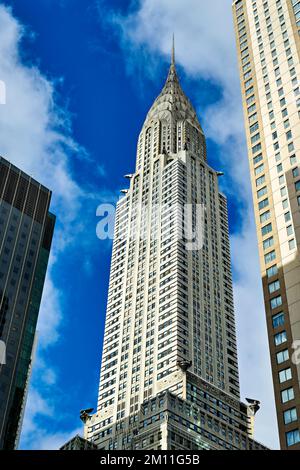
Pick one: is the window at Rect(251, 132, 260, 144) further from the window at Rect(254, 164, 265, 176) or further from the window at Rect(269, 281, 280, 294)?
the window at Rect(269, 281, 280, 294)

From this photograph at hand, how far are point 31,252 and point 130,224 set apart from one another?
145 ft

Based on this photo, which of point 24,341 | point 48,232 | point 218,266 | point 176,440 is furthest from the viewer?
point 218,266

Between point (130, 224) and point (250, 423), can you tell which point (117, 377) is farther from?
point (130, 224)

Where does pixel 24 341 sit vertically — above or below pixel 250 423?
above

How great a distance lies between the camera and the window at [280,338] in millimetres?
72062

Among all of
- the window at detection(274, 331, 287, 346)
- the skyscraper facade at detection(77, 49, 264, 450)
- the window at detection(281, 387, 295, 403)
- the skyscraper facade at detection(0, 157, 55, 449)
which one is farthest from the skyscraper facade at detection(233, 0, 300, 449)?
the skyscraper facade at detection(0, 157, 55, 449)

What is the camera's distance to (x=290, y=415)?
66812 millimetres

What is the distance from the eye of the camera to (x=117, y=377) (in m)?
160

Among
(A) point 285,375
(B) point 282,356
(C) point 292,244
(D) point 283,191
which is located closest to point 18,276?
(D) point 283,191

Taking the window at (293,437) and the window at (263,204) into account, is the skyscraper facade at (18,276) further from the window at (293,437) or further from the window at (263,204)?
the window at (293,437)

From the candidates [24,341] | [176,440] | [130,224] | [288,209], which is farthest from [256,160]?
[130,224]

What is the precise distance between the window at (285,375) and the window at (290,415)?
10.9ft

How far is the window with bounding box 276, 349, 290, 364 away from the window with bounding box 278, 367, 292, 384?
3.41 feet

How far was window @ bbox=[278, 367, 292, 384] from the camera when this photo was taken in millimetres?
69188
